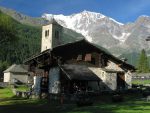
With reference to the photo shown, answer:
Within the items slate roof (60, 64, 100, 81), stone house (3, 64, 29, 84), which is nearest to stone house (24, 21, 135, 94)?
slate roof (60, 64, 100, 81)

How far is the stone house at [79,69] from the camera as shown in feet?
186

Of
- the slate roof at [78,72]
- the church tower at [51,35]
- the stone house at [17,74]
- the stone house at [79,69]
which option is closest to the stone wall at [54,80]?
the stone house at [79,69]

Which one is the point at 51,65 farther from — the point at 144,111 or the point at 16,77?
the point at 16,77

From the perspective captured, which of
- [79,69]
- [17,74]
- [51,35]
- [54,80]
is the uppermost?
[51,35]

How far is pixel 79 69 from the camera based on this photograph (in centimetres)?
5844

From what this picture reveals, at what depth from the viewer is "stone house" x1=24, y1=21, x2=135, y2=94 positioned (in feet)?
186

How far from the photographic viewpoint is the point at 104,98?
5044 centimetres

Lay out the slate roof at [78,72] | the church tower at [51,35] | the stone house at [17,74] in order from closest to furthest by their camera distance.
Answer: the slate roof at [78,72]
the church tower at [51,35]
the stone house at [17,74]

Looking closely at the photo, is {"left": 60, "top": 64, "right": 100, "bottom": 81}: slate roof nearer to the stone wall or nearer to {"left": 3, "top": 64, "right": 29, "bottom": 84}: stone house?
the stone wall

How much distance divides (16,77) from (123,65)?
215 ft

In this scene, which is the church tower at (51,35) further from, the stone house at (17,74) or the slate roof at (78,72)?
the slate roof at (78,72)

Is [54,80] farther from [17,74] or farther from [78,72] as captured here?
[17,74]

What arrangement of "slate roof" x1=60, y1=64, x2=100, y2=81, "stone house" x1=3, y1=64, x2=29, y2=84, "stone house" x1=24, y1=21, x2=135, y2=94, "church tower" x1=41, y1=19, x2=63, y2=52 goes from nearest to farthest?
"slate roof" x1=60, y1=64, x2=100, y2=81, "stone house" x1=24, y1=21, x2=135, y2=94, "church tower" x1=41, y1=19, x2=63, y2=52, "stone house" x1=3, y1=64, x2=29, y2=84

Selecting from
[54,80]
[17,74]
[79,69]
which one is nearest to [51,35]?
[17,74]
